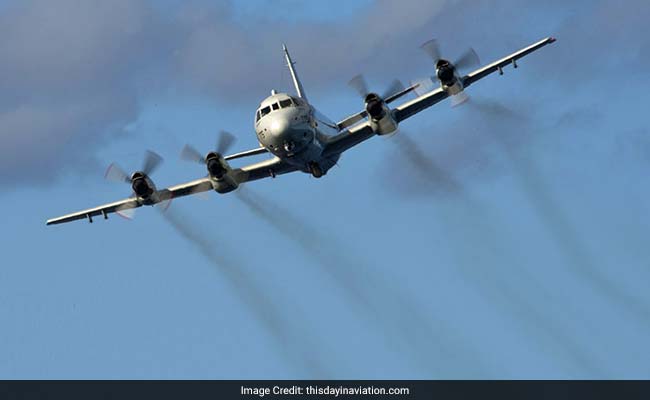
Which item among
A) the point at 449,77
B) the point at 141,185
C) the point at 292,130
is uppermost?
the point at 449,77

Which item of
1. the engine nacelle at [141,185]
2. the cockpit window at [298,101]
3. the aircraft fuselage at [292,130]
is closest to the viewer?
the aircraft fuselage at [292,130]

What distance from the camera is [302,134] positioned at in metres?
47.6

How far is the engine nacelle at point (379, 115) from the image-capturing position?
49375 millimetres

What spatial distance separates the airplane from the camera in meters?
47.8

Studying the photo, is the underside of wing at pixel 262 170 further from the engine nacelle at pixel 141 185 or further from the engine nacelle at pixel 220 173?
the engine nacelle at pixel 141 185

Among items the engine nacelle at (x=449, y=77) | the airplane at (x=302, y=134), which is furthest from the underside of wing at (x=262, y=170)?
the engine nacelle at (x=449, y=77)

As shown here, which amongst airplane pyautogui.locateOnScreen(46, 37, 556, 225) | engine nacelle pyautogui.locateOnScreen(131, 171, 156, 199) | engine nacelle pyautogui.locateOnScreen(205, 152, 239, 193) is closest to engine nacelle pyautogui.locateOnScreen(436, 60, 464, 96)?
airplane pyautogui.locateOnScreen(46, 37, 556, 225)

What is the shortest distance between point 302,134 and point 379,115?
3.84m

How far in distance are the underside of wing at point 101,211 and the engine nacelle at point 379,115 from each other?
39.3ft

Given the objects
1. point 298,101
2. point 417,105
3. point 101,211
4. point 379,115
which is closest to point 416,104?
point 417,105

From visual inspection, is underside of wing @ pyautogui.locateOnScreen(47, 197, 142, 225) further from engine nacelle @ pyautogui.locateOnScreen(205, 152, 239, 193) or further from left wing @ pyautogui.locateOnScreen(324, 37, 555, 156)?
left wing @ pyautogui.locateOnScreen(324, 37, 555, 156)

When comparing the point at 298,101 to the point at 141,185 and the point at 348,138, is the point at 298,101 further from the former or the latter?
the point at 141,185

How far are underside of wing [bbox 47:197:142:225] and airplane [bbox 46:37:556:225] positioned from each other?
12 centimetres
